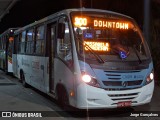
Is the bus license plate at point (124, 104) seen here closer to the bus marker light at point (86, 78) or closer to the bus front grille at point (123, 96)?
the bus front grille at point (123, 96)

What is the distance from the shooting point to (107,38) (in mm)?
9164

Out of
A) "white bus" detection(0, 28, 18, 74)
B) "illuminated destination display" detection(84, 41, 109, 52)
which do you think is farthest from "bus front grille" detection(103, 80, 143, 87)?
"white bus" detection(0, 28, 18, 74)

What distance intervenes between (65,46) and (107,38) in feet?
3.87

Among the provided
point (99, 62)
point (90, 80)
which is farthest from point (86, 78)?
point (99, 62)

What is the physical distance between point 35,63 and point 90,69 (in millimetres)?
4469

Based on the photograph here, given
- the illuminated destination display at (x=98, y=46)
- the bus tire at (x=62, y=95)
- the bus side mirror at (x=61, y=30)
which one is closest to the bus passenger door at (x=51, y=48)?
the bus tire at (x=62, y=95)

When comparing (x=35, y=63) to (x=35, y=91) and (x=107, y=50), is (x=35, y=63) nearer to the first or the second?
(x=35, y=91)

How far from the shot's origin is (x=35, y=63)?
12.5m

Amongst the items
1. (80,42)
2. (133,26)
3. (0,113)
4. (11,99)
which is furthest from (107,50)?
(11,99)

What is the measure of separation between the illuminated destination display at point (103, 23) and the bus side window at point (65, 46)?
0.34m

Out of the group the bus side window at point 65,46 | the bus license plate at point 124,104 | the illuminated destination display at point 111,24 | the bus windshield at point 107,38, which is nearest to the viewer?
the bus license plate at point 124,104

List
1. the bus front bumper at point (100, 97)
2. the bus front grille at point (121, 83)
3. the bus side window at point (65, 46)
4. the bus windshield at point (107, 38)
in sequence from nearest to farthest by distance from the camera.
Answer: the bus front bumper at point (100, 97) < the bus front grille at point (121, 83) < the bus windshield at point (107, 38) < the bus side window at point (65, 46)

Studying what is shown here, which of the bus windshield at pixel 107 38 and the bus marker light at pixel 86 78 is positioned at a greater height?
the bus windshield at pixel 107 38

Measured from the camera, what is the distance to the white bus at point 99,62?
8.43 meters
